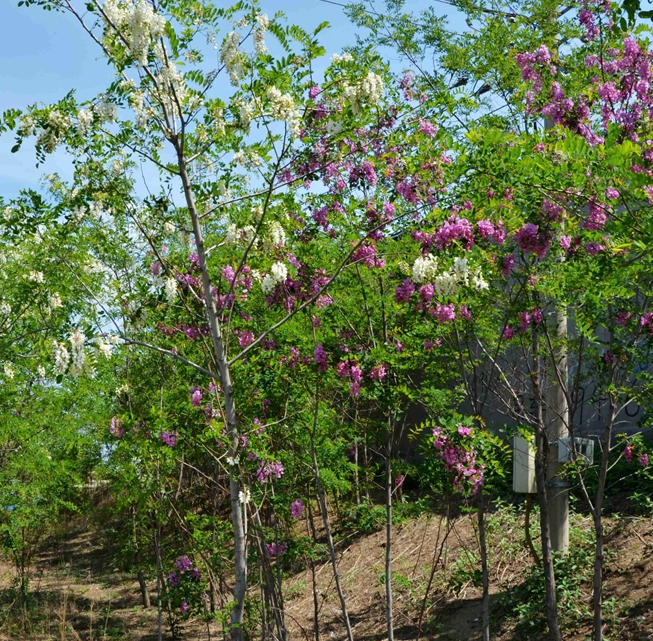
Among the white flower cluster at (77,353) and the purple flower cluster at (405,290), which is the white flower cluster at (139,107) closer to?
the white flower cluster at (77,353)

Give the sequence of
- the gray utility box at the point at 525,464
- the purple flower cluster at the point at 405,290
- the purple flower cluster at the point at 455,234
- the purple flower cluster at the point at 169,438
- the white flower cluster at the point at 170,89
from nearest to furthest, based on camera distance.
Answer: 1. the white flower cluster at the point at 170,89
2. the purple flower cluster at the point at 455,234
3. the purple flower cluster at the point at 405,290
4. the purple flower cluster at the point at 169,438
5. the gray utility box at the point at 525,464

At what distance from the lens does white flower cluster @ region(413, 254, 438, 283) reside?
12.7ft

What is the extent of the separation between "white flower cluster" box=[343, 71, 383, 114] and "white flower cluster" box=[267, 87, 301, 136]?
300 mm

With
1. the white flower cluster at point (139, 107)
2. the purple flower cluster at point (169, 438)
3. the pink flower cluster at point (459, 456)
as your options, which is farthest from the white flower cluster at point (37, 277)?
the pink flower cluster at point (459, 456)

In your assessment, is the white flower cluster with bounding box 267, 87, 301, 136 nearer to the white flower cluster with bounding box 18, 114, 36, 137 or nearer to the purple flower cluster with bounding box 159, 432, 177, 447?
the white flower cluster with bounding box 18, 114, 36, 137

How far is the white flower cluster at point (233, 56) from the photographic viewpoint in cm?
405

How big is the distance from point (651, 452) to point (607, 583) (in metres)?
1.20

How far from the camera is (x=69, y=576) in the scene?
12578mm

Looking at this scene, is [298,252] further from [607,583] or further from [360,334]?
[607,583]

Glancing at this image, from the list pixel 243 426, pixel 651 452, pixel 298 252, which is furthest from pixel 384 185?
pixel 651 452

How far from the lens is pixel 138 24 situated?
3.72 meters

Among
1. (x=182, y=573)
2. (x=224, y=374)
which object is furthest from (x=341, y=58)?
(x=182, y=573)

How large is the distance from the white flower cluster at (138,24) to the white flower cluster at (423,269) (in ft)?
5.49

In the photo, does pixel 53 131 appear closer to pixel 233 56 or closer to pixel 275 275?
pixel 233 56
